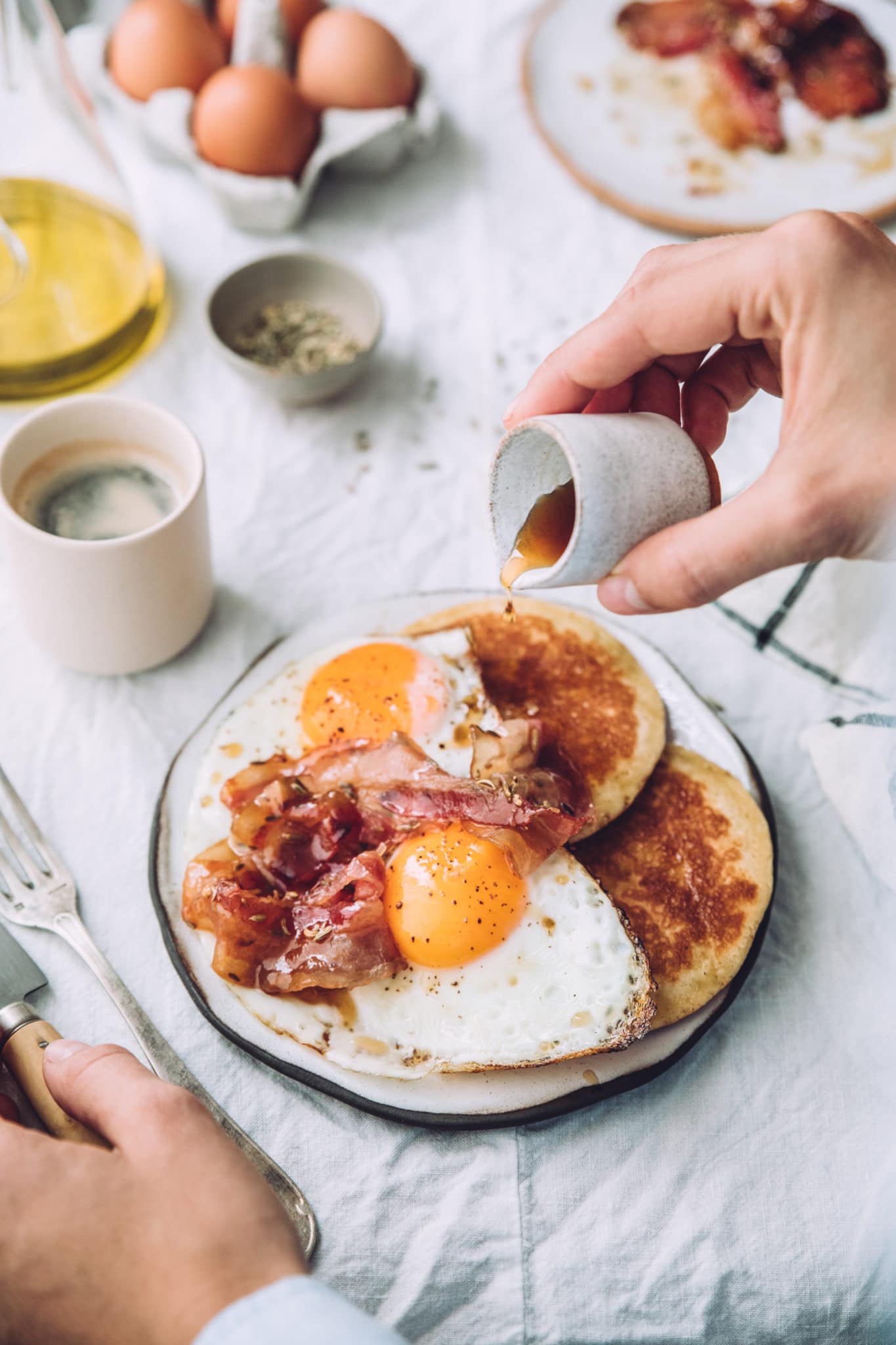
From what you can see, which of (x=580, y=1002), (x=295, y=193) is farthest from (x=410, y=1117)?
(x=295, y=193)

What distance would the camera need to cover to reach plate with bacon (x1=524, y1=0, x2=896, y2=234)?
7.74 ft

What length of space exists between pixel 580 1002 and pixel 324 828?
41 centimetres

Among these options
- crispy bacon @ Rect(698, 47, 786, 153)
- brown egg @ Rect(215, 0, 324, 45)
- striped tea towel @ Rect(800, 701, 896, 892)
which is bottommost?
striped tea towel @ Rect(800, 701, 896, 892)

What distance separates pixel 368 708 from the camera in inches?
61.8

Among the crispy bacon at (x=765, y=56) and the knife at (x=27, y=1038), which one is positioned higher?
the crispy bacon at (x=765, y=56)

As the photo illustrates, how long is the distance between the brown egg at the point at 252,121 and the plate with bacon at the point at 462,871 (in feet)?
3.74

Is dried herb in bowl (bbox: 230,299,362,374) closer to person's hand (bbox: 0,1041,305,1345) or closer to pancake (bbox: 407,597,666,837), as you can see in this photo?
pancake (bbox: 407,597,666,837)

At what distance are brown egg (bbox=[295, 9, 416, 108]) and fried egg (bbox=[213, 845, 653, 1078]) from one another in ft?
5.40

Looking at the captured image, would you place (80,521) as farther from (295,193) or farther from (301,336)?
(295,193)

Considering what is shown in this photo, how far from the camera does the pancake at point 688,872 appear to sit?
1.39 metres

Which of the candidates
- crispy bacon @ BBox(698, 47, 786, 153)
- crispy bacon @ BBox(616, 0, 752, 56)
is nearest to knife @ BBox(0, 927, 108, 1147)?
crispy bacon @ BBox(698, 47, 786, 153)

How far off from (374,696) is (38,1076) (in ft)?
2.18

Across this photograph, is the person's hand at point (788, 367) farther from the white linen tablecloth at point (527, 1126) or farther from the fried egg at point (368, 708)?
the white linen tablecloth at point (527, 1126)

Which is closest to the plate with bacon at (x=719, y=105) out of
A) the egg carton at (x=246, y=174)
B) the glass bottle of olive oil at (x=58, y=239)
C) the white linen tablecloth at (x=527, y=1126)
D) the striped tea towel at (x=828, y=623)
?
the white linen tablecloth at (x=527, y=1126)
